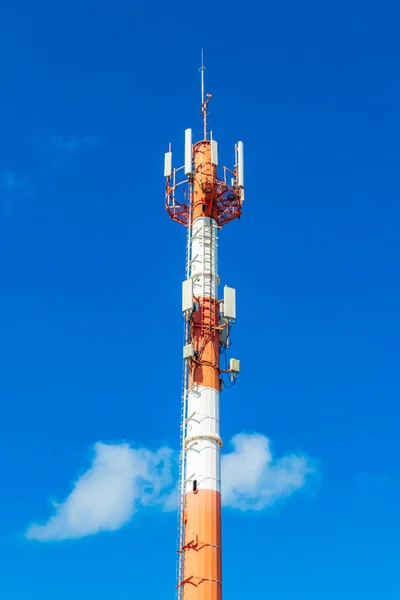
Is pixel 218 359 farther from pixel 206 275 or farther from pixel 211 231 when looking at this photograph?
pixel 211 231

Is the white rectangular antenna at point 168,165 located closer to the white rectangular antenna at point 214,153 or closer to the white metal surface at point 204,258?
the white rectangular antenna at point 214,153

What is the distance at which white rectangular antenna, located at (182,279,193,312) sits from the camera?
53.3 m

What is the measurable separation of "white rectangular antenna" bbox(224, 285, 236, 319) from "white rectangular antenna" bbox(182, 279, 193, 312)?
8.05ft

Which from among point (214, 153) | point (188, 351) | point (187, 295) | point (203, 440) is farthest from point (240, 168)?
point (203, 440)

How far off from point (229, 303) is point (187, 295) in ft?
9.65

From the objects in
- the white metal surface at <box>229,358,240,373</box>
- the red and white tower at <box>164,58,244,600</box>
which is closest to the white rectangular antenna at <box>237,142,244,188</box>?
the red and white tower at <box>164,58,244,600</box>

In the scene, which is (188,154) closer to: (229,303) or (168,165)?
(168,165)

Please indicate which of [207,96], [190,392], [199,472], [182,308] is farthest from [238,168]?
[199,472]

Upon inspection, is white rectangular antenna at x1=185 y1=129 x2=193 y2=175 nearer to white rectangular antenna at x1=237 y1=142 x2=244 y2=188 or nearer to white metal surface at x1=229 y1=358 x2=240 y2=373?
white rectangular antenna at x1=237 y1=142 x2=244 y2=188

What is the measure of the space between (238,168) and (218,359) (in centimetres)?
1577

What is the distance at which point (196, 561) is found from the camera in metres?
47.0

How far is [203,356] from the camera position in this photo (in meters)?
53.1

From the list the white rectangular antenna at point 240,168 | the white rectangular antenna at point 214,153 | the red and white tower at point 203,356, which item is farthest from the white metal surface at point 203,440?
the white rectangular antenna at point 214,153

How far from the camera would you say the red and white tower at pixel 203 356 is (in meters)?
47.4
